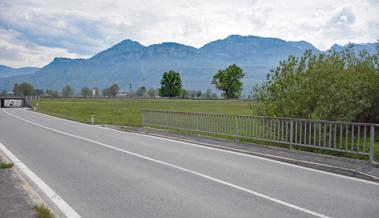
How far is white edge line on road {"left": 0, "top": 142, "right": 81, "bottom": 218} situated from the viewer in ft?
17.7

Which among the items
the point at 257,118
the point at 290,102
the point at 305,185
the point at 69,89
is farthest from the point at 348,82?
the point at 69,89

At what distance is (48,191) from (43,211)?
1.49 meters

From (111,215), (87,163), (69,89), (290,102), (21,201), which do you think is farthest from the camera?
(69,89)

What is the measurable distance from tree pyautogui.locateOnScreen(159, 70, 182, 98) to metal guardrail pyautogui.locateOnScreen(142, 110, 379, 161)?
105 m

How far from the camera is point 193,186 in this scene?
693 centimetres

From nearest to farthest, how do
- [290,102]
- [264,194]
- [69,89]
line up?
1. [264,194]
2. [290,102]
3. [69,89]

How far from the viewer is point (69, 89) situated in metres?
198

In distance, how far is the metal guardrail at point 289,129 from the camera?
972cm

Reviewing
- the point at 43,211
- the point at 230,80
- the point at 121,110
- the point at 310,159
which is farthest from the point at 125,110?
the point at 230,80

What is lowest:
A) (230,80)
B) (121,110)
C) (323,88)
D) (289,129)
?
(121,110)

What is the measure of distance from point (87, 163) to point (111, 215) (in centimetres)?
437

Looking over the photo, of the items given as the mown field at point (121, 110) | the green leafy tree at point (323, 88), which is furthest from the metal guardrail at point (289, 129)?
the mown field at point (121, 110)

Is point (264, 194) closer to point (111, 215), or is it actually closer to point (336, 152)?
point (111, 215)

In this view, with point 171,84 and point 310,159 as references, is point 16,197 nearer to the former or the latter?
point 310,159
